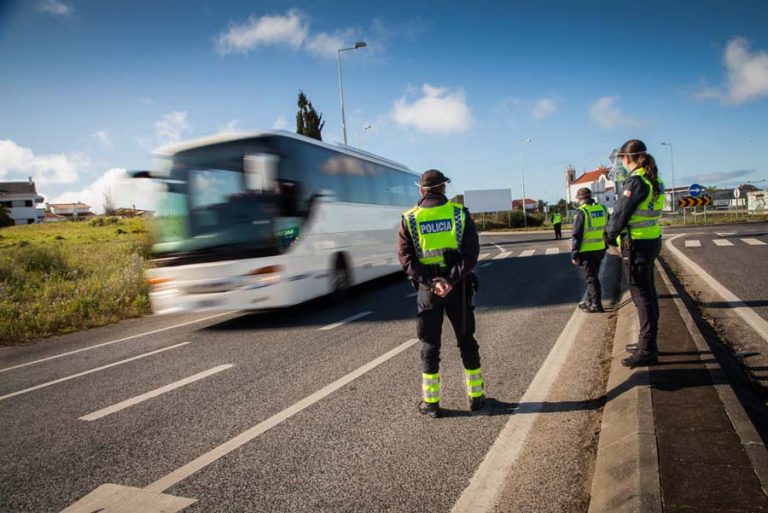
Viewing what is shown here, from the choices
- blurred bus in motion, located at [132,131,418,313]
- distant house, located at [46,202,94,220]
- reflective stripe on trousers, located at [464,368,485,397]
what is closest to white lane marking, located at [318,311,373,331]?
blurred bus in motion, located at [132,131,418,313]

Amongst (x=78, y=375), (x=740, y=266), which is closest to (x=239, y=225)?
(x=78, y=375)

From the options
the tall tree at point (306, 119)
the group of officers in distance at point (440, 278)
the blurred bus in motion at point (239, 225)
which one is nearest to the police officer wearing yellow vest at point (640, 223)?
the group of officers in distance at point (440, 278)

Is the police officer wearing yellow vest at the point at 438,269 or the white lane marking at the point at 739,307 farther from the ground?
the police officer wearing yellow vest at the point at 438,269

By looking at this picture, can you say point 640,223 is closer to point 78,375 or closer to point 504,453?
point 504,453

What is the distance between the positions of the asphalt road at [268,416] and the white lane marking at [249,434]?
0.03m

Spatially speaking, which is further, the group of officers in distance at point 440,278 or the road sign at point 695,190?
the road sign at point 695,190

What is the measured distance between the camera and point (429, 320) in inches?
158

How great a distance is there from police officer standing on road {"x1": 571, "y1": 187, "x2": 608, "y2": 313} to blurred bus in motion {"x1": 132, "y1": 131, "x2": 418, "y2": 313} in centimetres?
436

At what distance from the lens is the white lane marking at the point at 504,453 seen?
107 inches

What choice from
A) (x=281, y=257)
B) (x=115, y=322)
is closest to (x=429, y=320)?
(x=281, y=257)

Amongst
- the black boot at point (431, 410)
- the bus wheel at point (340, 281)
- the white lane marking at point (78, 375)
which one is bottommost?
the white lane marking at point (78, 375)

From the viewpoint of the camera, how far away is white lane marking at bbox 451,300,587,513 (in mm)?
2726

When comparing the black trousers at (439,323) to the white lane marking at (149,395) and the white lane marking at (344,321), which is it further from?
the white lane marking at (344,321)

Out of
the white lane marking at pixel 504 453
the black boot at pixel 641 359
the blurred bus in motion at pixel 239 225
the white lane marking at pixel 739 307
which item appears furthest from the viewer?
the blurred bus in motion at pixel 239 225
